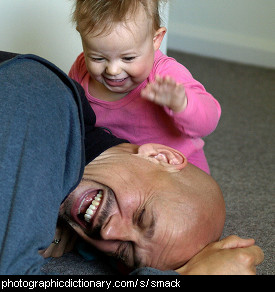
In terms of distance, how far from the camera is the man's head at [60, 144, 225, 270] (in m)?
1.12

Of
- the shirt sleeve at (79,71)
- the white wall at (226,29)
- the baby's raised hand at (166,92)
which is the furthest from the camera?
the white wall at (226,29)

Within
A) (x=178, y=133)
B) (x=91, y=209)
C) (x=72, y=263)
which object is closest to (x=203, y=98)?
(x=178, y=133)

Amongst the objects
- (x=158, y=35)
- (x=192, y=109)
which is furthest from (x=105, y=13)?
(x=192, y=109)

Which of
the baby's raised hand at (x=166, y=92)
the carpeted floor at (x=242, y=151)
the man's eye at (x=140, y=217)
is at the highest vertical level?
the baby's raised hand at (x=166, y=92)

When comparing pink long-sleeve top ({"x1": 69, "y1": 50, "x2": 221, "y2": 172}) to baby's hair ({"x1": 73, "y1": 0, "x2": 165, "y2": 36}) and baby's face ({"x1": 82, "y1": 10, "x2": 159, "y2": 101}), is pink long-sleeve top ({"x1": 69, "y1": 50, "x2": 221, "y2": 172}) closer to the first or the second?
baby's face ({"x1": 82, "y1": 10, "x2": 159, "y2": 101})

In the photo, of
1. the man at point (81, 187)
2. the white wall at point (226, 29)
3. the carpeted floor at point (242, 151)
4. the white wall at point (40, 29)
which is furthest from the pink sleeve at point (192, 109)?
the white wall at point (226, 29)

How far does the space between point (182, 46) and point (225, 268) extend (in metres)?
2.30

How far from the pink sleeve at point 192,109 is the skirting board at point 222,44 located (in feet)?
5.58

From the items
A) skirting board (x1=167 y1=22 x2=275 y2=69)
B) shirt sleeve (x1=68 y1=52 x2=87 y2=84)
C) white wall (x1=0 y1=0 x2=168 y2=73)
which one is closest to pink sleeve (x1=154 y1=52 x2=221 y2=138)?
shirt sleeve (x1=68 y1=52 x2=87 y2=84)

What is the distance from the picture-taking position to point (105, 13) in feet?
4.05

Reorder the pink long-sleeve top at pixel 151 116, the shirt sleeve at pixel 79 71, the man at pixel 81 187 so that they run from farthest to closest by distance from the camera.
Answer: the shirt sleeve at pixel 79 71 < the pink long-sleeve top at pixel 151 116 < the man at pixel 81 187

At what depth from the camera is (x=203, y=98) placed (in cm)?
136

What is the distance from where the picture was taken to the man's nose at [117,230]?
114cm

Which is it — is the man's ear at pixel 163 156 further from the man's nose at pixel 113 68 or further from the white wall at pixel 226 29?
the white wall at pixel 226 29
